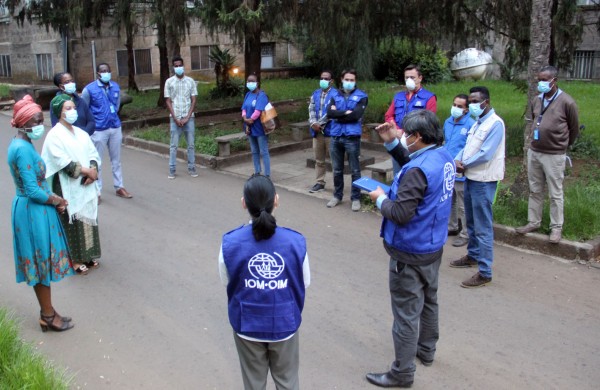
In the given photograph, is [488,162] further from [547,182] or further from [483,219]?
[547,182]

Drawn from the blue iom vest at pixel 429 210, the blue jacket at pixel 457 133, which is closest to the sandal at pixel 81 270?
the blue iom vest at pixel 429 210

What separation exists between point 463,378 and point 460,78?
68.9ft

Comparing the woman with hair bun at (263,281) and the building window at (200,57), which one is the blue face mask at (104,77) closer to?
the woman with hair bun at (263,281)

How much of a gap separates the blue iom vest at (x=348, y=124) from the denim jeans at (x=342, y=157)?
9 centimetres

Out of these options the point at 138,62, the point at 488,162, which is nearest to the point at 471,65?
the point at 138,62

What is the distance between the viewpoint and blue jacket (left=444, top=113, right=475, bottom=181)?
6445 millimetres

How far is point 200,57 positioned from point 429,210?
2430 centimetres

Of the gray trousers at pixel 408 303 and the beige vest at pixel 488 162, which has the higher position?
the beige vest at pixel 488 162

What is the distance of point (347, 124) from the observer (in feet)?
26.2

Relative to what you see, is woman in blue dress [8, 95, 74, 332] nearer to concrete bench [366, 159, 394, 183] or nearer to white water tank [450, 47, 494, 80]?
A: concrete bench [366, 159, 394, 183]

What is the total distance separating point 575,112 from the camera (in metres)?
6.21

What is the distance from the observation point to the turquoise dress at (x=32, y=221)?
15.0 ft

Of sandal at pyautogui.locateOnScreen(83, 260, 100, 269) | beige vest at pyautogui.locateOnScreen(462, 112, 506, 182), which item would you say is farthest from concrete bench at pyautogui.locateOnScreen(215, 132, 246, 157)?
beige vest at pyautogui.locateOnScreen(462, 112, 506, 182)

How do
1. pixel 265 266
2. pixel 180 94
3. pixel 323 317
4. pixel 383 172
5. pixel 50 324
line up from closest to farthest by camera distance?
pixel 265 266 → pixel 50 324 → pixel 323 317 → pixel 383 172 → pixel 180 94
